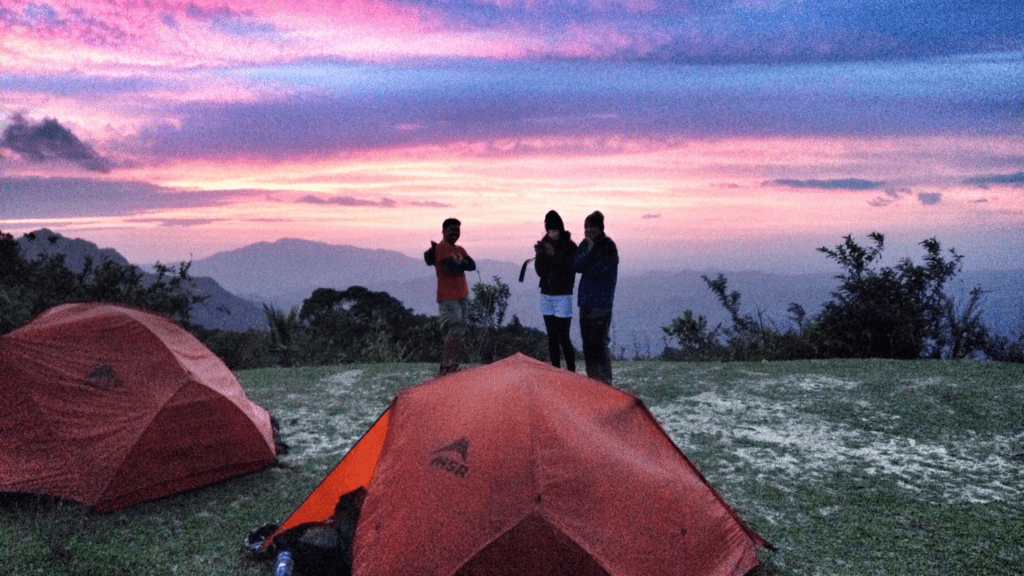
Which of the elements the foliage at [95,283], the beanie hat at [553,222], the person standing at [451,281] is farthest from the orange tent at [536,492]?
the foliage at [95,283]

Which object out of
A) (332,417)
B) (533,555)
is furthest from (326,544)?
(332,417)

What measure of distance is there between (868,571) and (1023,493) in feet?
7.09

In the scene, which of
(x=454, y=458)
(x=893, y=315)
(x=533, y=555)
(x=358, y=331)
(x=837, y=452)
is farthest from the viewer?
(x=358, y=331)

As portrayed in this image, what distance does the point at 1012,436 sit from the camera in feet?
21.2

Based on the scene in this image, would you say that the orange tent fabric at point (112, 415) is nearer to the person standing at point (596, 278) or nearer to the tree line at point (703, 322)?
the person standing at point (596, 278)

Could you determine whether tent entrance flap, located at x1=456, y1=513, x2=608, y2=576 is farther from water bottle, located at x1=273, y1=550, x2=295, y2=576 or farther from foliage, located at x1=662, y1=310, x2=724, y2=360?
foliage, located at x1=662, y1=310, x2=724, y2=360

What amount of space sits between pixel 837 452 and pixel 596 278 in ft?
9.47

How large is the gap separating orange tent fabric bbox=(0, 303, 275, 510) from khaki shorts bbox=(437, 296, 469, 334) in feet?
10.8

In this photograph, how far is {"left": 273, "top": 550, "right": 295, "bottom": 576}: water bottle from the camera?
13.0 ft

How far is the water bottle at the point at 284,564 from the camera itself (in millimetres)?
3969

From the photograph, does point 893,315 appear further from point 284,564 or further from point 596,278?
point 284,564

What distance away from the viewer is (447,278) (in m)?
8.62

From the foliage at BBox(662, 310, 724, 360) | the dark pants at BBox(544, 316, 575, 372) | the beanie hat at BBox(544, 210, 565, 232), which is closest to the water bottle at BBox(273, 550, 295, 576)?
the dark pants at BBox(544, 316, 575, 372)

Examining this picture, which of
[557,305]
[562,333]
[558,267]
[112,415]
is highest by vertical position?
[558,267]
